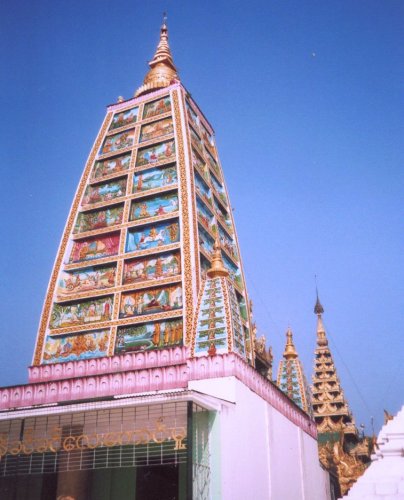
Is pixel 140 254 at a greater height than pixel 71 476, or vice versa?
pixel 140 254

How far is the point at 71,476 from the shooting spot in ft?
45.0

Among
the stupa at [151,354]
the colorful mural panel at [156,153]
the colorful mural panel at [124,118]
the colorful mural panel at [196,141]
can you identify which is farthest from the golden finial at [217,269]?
the colorful mural panel at [124,118]

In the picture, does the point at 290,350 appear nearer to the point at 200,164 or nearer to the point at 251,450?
the point at 200,164

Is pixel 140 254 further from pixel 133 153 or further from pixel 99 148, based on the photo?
pixel 99 148

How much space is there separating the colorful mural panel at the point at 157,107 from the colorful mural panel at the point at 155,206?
4.56 m

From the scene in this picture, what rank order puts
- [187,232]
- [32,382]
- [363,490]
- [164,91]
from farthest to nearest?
1. [164,91]
2. [187,232]
3. [32,382]
4. [363,490]

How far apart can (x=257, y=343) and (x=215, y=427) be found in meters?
9.94

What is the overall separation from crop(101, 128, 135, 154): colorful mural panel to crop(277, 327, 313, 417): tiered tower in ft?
33.9

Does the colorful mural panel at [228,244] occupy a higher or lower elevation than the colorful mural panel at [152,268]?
higher

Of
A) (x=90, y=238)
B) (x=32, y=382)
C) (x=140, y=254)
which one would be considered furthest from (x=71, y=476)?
(x=90, y=238)

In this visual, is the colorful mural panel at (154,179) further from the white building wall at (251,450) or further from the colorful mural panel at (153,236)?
the white building wall at (251,450)

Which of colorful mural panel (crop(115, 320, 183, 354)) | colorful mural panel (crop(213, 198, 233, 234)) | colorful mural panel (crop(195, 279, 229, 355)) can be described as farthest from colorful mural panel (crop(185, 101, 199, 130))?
colorful mural panel (crop(195, 279, 229, 355))

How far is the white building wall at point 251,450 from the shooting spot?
39.1ft

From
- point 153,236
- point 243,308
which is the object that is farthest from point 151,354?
point 243,308
